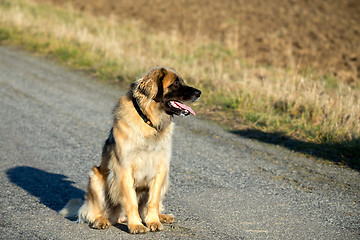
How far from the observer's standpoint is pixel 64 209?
16.6ft

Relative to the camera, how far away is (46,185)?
609cm

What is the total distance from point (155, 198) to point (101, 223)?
60 cm

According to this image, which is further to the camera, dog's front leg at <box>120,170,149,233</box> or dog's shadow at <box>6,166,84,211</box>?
dog's shadow at <box>6,166,84,211</box>

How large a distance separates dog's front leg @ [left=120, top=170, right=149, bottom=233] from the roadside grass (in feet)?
11.4

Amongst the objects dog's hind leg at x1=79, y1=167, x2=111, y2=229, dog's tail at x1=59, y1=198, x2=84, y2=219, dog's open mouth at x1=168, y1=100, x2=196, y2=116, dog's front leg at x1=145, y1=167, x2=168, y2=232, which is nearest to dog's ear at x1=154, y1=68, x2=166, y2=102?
dog's open mouth at x1=168, y1=100, x2=196, y2=116

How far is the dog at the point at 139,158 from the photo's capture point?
15.1 ft

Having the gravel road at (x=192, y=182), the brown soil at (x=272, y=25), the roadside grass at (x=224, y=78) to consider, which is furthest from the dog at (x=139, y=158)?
the brown soil at (x=272, y=25)

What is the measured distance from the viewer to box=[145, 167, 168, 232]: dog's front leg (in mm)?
4680

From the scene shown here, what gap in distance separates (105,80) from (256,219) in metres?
8.37

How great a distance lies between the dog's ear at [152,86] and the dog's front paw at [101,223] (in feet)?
4.39

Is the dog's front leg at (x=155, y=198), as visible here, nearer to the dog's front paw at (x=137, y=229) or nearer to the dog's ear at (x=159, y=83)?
the dog's front paw at (x=137, y=229)

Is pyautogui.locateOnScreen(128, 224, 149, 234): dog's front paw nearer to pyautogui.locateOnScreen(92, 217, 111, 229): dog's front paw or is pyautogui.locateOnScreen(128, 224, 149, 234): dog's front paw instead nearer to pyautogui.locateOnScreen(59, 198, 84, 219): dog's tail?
pyautogui.locateOnScreen(92, 217, 111, 229): dog's front paw

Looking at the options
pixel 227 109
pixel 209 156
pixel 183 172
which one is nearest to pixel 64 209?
pixel 183 172

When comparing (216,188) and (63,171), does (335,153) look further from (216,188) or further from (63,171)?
(63,171)
